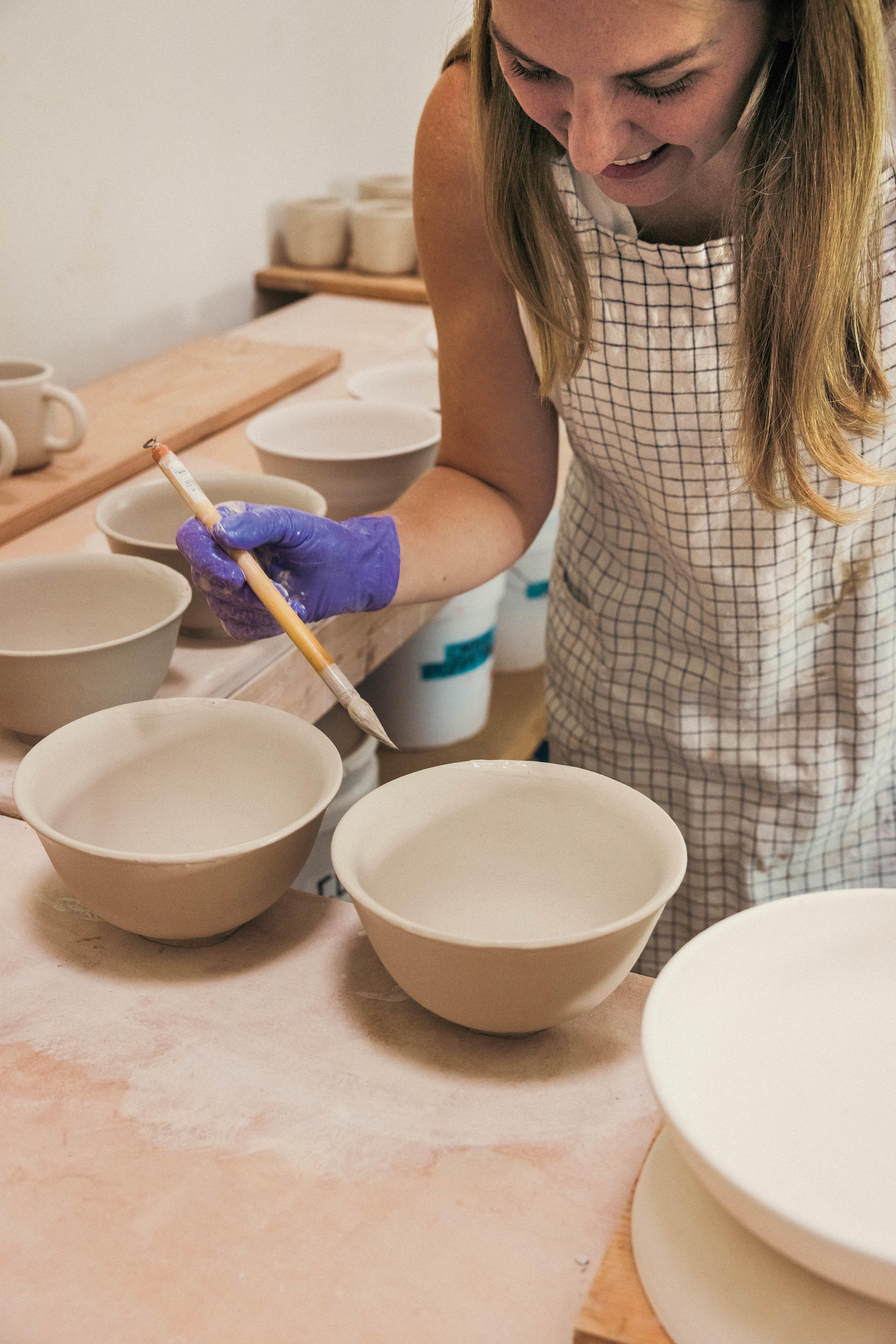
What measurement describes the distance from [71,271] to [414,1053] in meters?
1.95

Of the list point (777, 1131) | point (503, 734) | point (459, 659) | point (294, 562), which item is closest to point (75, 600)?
point (294, 562)

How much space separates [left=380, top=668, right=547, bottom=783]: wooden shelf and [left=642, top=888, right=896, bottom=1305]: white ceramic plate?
1.53 meters

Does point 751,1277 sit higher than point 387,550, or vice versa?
point 387,550

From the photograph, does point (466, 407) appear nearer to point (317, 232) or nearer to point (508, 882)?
point (508, 882)

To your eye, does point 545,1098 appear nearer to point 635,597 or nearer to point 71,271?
point 635,597

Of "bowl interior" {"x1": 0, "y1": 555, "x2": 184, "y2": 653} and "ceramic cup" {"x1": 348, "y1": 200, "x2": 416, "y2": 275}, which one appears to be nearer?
"bowl interior" {"x1": 0, "y1": 555, "x2": 184, "y2": 653}

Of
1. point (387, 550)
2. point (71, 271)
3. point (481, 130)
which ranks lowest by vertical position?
point (387, 550)

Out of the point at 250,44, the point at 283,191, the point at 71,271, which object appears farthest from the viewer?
the point at 283,191

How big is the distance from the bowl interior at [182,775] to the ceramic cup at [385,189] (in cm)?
241

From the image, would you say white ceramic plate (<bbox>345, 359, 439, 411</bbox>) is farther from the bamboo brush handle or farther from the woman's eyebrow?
the woman's eyebrow

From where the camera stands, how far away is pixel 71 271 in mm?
2250

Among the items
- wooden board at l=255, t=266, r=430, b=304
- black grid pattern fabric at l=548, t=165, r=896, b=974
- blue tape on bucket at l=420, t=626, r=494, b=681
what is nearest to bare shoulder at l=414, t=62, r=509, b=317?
black grid pattern fabric at l=548, t=165, r=896, b=974

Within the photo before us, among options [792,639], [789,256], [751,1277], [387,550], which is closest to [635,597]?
[792,639]

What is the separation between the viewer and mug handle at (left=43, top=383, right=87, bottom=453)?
5.68 feet
